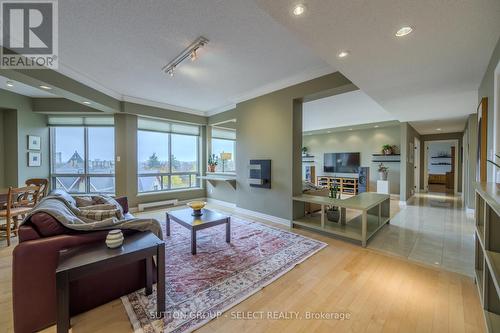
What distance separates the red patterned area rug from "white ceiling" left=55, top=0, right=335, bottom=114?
108 inches

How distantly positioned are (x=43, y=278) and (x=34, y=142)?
17.2 ft

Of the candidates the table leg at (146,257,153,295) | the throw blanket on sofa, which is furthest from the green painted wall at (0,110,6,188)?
the table leg at (146,257,153,295)

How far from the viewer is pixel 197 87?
418 centimetres

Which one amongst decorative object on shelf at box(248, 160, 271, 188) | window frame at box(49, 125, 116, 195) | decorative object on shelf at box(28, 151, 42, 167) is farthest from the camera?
window frame at box(49, 125, 116, 195)

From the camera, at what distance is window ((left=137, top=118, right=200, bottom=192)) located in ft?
17.9

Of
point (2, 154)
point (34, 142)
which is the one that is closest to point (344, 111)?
point (34, 142)

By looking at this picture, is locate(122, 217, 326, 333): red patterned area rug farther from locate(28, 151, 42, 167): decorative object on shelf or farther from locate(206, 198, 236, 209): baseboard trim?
locate(28, 151, 42, 167): decorative object on shelf

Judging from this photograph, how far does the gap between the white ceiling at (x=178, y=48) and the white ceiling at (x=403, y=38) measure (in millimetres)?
624

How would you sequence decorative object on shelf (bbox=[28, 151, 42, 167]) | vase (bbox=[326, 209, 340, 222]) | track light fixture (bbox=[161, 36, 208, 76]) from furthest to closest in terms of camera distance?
decorative object on shelf (bbox=[28, 151, 42, 167]), vase (bbox=[326, 209, 340, 222]), track light fixture (bbox=[161, 36, 208, 76])

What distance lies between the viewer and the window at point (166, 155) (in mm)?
5469

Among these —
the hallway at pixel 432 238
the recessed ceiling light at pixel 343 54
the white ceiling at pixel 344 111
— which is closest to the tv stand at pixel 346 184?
the white ceiling at pixel 344 111

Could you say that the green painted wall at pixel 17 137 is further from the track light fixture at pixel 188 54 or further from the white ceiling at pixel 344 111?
the white ceiling at pixel 344 111

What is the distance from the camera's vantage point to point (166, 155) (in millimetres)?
5926

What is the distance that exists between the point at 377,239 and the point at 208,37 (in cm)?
381
